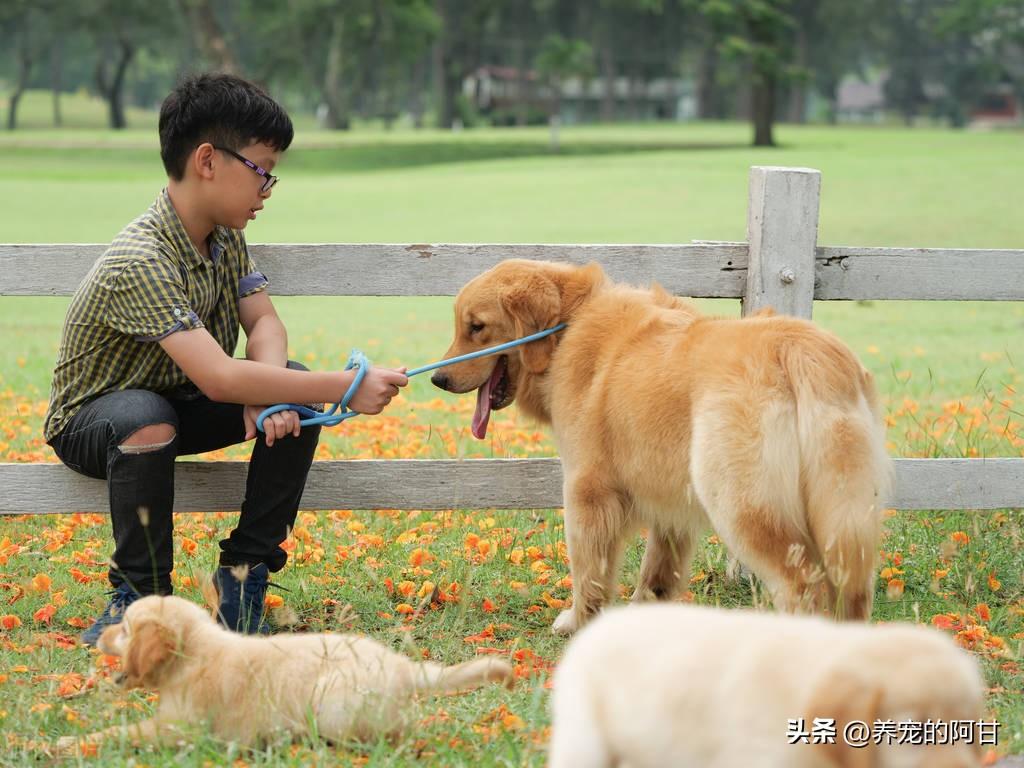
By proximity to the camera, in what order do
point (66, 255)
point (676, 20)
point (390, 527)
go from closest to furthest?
point (66, 255) < point (390, 527) < point (676, 20)

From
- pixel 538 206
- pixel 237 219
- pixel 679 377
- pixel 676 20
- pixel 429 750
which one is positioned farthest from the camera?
pixel 676 20

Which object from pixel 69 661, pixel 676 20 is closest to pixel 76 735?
pixel 69 661

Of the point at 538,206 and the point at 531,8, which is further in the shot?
the point at 531,8

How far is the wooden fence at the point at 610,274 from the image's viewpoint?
4375 millimetres

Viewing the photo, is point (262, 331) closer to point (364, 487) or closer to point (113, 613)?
point (364, 487)

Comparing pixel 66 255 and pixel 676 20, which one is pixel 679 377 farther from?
pixel 676 20

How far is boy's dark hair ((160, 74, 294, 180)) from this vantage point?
382cm

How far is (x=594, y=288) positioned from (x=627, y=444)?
2.16 ft

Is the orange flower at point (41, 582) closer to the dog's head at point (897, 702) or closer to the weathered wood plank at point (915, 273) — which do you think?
the weathered wood plank at point (915, 273)

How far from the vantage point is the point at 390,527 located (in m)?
5.20

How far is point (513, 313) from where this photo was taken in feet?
13.3

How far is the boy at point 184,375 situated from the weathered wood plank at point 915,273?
69.4 inches

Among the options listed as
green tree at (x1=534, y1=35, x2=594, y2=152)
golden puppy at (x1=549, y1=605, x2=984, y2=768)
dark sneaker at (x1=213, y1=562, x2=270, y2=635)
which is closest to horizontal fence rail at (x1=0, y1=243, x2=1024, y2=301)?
dark sneaker at (x1=213, y1=562, x2=270, y2=635)

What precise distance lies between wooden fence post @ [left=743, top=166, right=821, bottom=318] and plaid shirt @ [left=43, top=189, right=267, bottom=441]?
1955mm
